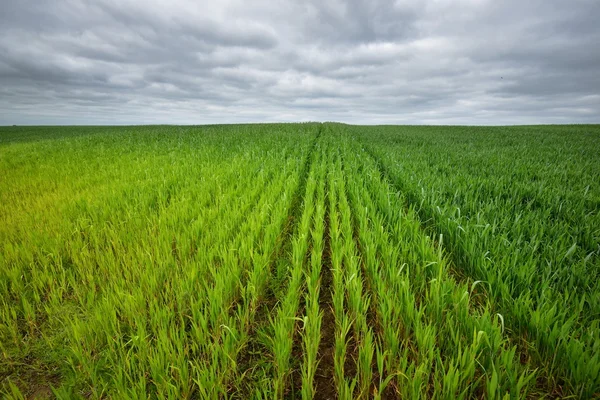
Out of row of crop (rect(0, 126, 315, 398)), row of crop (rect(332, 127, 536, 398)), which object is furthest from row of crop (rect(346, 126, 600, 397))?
row of crop (rect(0, 126, 315, 398))

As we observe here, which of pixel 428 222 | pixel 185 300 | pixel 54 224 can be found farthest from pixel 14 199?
pixel 428 222

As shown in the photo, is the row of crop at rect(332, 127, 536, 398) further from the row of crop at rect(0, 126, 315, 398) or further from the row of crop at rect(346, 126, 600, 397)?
the row of crop at rect(0, 126, 315, 398)

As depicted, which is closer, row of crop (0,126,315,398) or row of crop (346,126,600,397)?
row of crop (346,126,600,397)

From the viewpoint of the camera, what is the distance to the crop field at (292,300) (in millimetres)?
1659

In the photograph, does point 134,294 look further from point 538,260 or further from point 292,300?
point 538,260

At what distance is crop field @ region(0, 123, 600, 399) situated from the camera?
166cm

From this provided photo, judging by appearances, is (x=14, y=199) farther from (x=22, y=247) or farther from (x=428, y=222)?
(x=428, y=222)

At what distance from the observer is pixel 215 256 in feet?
10.3

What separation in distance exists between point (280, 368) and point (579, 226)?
4.26 meters

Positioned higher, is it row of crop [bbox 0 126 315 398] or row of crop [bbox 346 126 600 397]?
row of crop [bbox 346 126 600 397]

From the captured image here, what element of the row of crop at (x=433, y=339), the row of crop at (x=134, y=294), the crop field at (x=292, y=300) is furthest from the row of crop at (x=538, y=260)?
the row of crop at (x=134, y=294)

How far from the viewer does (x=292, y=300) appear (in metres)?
2.31

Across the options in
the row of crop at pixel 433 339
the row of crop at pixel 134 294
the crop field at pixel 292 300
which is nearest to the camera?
the row of crop at pixel 433 339

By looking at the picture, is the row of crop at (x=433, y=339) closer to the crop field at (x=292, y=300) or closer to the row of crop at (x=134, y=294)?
the crop field at (x=292, y=300)
